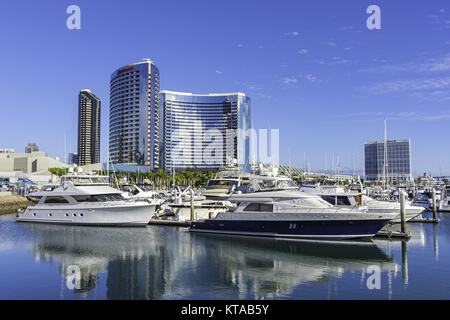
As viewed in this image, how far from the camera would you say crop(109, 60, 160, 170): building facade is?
480ft

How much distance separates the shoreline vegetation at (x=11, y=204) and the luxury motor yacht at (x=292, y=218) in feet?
126

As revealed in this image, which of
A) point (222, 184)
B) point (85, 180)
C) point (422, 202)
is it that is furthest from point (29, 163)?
point (422, 202)

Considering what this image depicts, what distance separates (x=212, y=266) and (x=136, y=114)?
135m

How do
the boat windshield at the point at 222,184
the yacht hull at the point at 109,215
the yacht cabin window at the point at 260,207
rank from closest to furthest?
the yacht cabin window at the point at 260,207 < the yacht hull at the point at 109,215 < the boat windshield at the point at 222,184

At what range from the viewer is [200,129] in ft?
566

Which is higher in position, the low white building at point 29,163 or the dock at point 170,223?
the low white building at point 29,163

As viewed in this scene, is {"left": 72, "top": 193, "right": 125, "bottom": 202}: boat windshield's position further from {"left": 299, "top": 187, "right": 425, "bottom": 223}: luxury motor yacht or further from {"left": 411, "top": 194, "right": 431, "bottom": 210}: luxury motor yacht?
{"left": 411, "top": 194, "right": 431, "bottom": 210}: luxury motor yacht

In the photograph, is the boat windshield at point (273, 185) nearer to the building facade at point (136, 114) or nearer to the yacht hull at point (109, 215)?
the yacht hull at point (109, 215)

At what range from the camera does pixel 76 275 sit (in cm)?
1858

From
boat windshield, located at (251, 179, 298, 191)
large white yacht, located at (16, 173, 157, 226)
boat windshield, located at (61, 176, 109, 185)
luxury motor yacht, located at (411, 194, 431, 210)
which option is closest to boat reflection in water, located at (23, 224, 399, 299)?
large white yacht, located at (16, 173, 157, 226)

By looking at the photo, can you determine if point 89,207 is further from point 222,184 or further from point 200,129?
point 200,129

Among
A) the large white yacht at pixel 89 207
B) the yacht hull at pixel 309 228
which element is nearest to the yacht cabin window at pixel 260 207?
the yacht hull at pixel 309 228

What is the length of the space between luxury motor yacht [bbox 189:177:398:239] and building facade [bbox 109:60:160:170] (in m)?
121

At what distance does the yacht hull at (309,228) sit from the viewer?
26361 millimetres
